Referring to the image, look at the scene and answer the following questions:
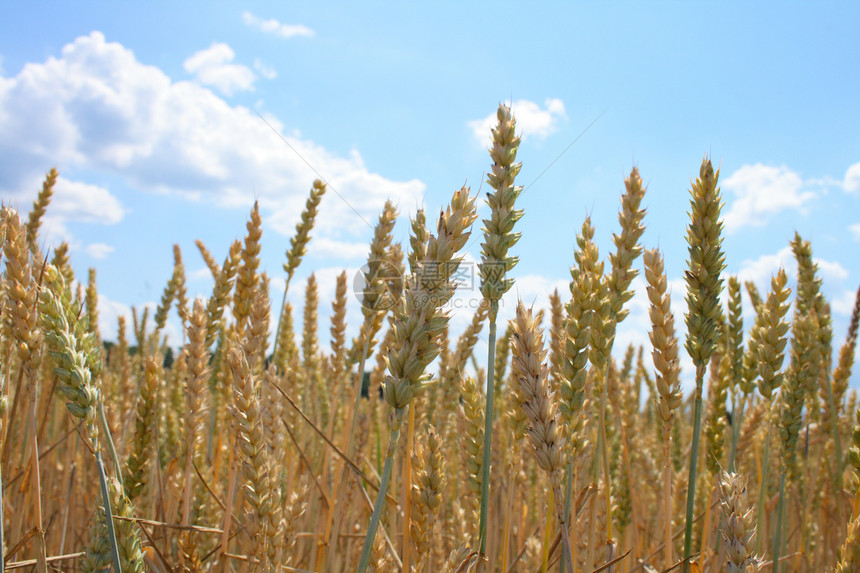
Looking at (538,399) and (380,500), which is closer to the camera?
(380,500)

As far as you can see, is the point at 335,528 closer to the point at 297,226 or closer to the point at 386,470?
the point at 386,470

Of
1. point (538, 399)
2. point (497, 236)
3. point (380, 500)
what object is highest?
point (497, 236)

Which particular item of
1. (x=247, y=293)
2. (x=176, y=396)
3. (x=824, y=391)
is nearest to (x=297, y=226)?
(x=247, y=293)

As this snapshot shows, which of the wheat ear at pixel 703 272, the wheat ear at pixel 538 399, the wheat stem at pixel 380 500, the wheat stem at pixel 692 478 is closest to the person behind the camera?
the wheat stem at pixel 380 500

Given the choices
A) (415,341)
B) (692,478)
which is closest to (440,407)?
(692,478)

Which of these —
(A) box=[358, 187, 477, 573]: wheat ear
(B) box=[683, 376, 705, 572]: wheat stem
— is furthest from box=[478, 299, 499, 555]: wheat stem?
(B) box=[683, 376, 705, 572]: wheat stem

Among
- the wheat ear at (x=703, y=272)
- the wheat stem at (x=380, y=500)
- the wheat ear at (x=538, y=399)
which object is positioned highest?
the wheat ear at (x=703, y=272)

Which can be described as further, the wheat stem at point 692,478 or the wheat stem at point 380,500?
the wheat stem at point 692,478

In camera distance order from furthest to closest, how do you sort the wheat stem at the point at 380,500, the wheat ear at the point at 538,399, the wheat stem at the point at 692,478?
1. the wheat stem at the point at 692,478
2. the wheat ear at the point at 538,399
3. the wheat stem at the point at 380,500

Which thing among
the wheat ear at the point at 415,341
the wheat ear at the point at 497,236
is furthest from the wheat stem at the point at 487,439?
the wheat ear at the point at 415,341

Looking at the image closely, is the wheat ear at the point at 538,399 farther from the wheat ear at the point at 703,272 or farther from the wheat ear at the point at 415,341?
the wheat ear at the point at 703,272

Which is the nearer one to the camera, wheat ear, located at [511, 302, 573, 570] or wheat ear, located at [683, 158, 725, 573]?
wheat ear, located at [511, 302, 573, 570]

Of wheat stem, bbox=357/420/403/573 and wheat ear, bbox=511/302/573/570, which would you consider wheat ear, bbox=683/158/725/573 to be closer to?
wheat ear, bbox=511/302/573/570

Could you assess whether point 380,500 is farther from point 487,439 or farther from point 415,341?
point 487,439
